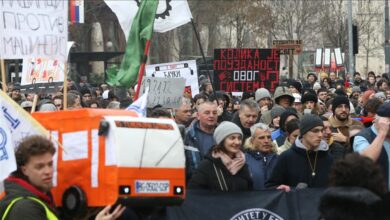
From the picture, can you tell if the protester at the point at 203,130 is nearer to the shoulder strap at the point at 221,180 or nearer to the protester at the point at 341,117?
the shoulder strap at the point at 221,180

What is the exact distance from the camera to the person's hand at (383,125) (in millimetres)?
8758

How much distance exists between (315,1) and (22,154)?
47.8 meters

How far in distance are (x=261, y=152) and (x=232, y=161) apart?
4.00 ft

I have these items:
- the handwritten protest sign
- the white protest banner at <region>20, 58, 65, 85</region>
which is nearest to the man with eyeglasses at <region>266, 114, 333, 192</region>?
the white protest banner at <region>20, 58, 65, 85</region>

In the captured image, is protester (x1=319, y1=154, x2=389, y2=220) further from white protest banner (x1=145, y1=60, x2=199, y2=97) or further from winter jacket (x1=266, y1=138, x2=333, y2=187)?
white protest banner (x1=145, y1=60, x2=199, y2=97)

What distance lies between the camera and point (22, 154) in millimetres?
6293

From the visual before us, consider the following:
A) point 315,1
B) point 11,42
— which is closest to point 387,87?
point 11,42

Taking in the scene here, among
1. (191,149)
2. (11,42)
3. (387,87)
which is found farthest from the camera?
(387,87)

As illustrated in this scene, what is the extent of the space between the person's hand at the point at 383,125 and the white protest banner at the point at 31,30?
8.49 feet

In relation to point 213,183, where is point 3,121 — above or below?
above

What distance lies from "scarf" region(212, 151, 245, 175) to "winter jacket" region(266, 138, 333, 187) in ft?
1.81

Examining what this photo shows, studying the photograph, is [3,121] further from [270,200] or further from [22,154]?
[270,200]

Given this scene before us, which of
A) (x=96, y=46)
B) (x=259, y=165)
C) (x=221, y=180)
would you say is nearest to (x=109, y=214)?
(x=221, y=180)

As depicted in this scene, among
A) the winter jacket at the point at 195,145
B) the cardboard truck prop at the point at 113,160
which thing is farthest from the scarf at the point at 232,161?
the cardboard truck prop at the point at 113,160
